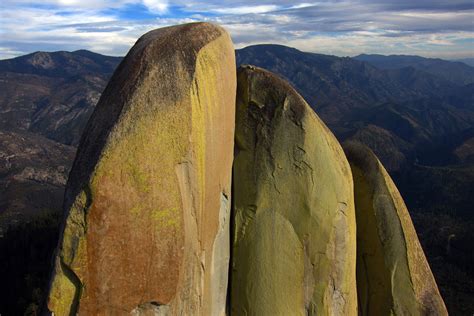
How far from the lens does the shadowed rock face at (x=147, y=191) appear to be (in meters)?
11.6

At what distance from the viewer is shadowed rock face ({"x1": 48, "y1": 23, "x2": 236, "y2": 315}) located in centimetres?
1159

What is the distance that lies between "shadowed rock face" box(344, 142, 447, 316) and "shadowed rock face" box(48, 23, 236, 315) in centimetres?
727

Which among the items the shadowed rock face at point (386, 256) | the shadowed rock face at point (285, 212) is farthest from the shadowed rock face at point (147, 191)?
the shadowed rock face at point (386, 256)

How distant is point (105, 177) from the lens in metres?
11.6

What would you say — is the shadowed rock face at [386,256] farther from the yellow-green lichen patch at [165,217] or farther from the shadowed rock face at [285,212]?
the yellow-green lichen patch at [165,217]

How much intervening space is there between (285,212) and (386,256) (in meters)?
5.05

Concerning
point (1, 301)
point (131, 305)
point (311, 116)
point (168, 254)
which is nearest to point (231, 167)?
point (311, 116)

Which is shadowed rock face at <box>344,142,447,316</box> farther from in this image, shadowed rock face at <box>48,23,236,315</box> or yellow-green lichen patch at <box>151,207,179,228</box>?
yellow-green lichen patch at <box>151,207,179,228</box>

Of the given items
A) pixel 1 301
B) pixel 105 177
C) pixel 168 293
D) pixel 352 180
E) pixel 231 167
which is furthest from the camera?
pixel 1 301

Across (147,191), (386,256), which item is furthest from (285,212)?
(147,191)

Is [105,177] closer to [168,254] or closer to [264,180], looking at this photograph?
[168,254]

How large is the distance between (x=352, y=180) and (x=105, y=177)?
9.83 m

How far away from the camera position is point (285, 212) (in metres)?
15.8

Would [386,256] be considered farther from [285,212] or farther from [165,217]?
[165,217]
